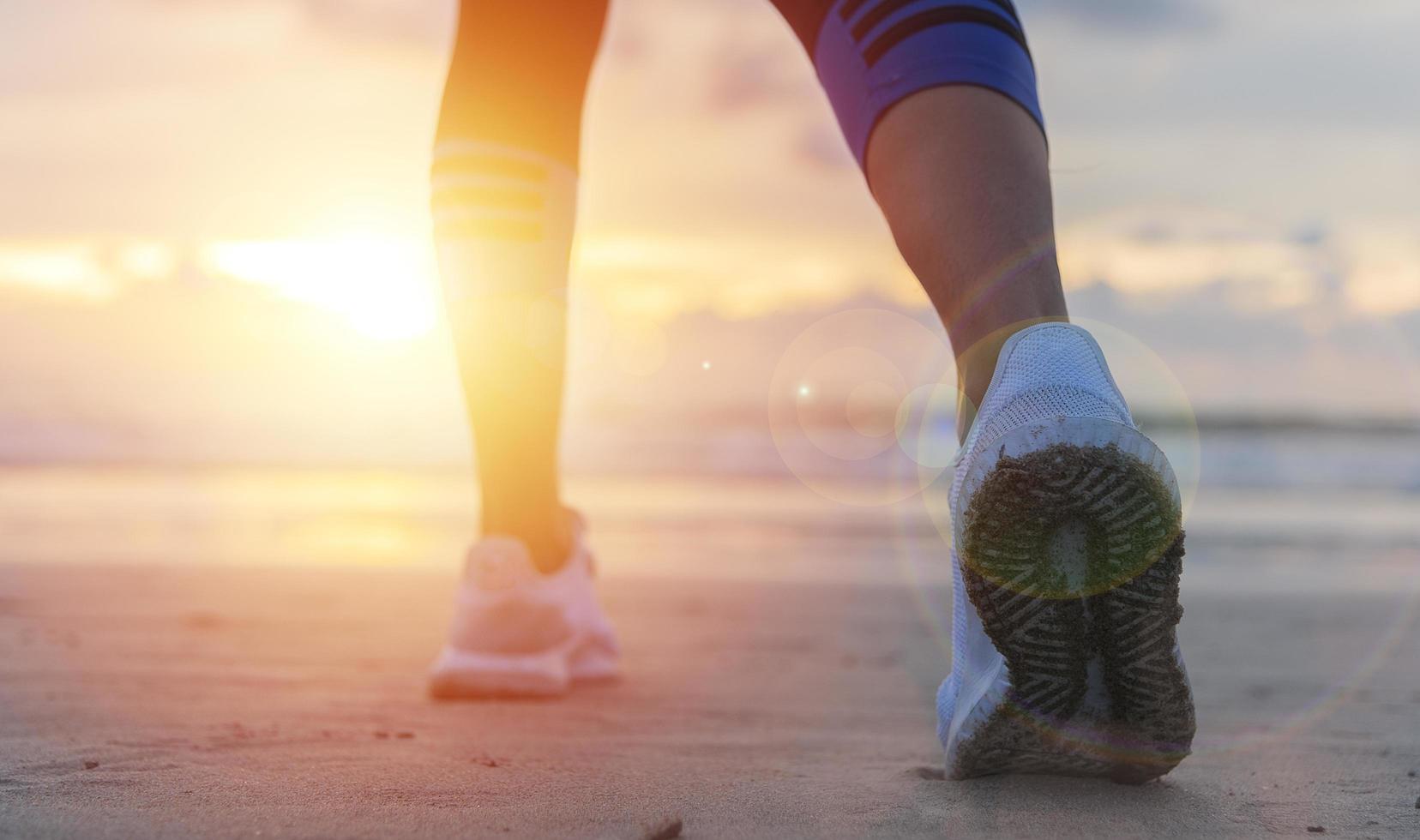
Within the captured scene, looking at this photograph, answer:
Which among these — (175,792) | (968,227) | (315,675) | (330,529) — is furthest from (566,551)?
(330,529)

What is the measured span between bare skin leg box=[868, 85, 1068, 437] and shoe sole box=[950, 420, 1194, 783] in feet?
0.59

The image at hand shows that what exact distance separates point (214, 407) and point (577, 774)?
1637 centimetres

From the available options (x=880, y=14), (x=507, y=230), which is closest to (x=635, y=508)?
(x=507, y=230)

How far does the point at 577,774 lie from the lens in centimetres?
123

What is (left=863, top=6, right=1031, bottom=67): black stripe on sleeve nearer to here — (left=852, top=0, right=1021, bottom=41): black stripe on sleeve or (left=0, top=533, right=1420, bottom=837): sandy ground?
(left=852, top=0, right=1021, bottom=41): black stripe on sleeve

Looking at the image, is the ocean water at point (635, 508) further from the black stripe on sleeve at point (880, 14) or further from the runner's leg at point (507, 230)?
the black stripe on sleeve at point (880, 14)

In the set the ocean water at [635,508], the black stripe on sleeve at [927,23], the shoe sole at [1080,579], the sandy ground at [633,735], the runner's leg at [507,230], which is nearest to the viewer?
the shoe sole at [1080,579]

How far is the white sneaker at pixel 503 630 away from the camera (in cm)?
180

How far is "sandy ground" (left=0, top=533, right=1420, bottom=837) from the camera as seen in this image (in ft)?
3.42

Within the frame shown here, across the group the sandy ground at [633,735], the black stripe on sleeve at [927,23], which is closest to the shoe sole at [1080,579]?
the sandy ground at [633,735]

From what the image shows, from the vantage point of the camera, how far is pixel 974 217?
3.62 ft

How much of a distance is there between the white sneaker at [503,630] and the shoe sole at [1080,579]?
955mm

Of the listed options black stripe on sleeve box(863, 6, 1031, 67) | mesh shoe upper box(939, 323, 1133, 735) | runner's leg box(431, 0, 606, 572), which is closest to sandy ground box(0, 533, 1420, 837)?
mesh shoe upper box(939, 323, 1133, 735)

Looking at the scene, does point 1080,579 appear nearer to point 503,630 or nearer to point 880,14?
point 880,14
